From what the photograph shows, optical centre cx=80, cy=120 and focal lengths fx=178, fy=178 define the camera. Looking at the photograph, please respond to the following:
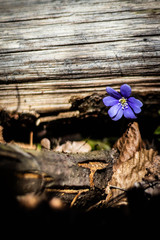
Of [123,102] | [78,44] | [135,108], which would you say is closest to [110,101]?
[123,102]

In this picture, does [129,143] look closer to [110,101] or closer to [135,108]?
[135,108]

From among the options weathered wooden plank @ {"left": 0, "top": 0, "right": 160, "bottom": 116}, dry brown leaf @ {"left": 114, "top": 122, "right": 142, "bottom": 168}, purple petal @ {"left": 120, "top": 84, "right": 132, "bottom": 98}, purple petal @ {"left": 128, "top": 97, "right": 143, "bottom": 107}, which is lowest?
dry brown leaf @ {"left": 114, "top": 122, "right": 142, "bottom": 168}

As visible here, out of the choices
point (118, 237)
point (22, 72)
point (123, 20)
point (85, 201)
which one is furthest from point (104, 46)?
point (118, 237)

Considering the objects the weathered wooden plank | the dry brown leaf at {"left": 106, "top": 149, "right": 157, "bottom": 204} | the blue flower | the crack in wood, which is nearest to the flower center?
the blue flower

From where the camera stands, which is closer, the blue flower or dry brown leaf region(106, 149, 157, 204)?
dry brown leaf region(106, 149, 157, 204)

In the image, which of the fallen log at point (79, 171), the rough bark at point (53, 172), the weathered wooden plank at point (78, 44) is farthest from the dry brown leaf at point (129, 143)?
the weathered wooden plank at point (78, 44)

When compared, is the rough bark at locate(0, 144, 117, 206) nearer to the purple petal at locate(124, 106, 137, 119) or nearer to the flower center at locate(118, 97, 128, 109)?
the purple petal at locate(124, 106, 137, 119)

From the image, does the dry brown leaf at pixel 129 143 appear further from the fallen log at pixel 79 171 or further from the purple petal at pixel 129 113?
the purple petal at pixel 129 113

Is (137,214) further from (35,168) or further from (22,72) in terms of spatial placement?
(22,72)
